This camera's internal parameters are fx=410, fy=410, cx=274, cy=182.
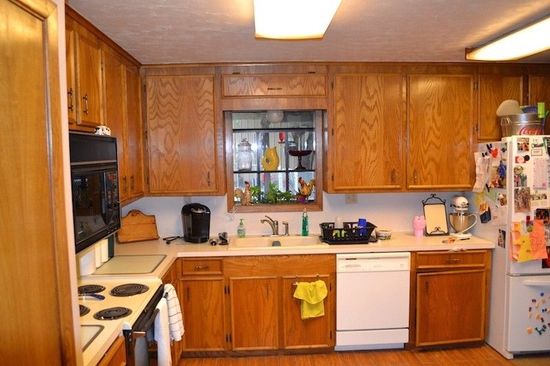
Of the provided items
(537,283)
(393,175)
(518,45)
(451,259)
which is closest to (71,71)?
(393,175)

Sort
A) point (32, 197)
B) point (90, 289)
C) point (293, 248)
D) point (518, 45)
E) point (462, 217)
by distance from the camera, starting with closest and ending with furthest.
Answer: point (32, 197)
point (90, 289)
point (518, 45)
point (293, 248)
point (462, 217)

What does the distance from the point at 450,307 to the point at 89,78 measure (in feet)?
9.38

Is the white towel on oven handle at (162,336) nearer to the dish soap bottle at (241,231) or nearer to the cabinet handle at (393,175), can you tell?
the dish soap bottle at (241,231)

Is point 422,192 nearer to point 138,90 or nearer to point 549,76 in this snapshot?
point 549,76

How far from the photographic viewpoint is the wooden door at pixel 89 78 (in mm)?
1998

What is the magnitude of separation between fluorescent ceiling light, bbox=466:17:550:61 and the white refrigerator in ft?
1.87

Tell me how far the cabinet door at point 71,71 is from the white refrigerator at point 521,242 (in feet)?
8.98

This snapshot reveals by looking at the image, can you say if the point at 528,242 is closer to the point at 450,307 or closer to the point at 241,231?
the point at 450,307

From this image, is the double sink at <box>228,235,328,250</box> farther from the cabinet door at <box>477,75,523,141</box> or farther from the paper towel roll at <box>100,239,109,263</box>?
the cabinet door at <box>477,75,523,141</box>

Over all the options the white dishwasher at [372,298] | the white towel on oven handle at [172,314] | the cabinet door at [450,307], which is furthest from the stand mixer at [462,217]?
the white towel on oven handle at [172,314]

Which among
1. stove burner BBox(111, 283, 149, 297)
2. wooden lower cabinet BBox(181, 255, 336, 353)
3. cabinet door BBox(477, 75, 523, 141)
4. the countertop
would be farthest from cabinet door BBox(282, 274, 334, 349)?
cabinet door BBox(477, 75, 523, 141)

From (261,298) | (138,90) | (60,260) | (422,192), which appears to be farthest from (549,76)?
(60,260)

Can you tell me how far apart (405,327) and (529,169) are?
143 centimetres

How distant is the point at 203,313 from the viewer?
2971mm
